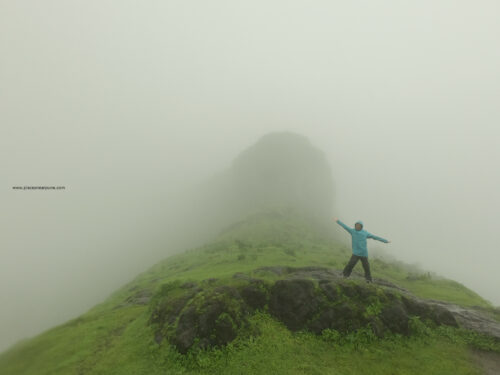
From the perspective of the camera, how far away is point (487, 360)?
9406mm

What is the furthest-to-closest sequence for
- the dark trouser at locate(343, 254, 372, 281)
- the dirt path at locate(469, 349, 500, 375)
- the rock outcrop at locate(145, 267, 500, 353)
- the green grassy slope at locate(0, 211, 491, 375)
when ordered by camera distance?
the dark trouser at locate(343, 254, 372, 281), the rock outcrop at locate(145, 267, 500, 353), the green grassy slope at locate(0, 211, 491, 375), the dirt path at locate(469, 349, 500, 375)

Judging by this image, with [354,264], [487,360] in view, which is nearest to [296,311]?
[354,264]

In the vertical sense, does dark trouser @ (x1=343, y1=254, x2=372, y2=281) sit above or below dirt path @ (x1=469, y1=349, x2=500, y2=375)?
above

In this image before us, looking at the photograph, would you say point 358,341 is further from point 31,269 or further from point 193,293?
point 31,269

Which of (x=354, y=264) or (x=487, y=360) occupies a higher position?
(x=354, y=264)

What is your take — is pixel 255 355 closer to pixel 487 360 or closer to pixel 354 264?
pixel 354 264

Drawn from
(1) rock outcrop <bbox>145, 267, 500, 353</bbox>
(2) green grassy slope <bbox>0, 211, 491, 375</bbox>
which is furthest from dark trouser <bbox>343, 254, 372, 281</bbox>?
(2) green grassy slope <bbox>0, 211, 491, 375</bbox>

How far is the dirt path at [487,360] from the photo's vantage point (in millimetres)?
8891

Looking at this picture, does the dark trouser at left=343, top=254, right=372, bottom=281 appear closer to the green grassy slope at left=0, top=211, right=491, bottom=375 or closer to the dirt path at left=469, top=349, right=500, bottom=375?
the green grassy slope at left=0, top=211, right=491, bottom=375

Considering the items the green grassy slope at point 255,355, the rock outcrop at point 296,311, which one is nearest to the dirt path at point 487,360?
the green grassy slope at point 255,355

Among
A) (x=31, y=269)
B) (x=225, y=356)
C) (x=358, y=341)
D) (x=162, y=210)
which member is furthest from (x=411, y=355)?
(x=162, y=210)

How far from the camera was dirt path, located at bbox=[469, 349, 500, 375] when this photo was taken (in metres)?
8.89

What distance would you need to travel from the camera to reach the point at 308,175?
3691 inches

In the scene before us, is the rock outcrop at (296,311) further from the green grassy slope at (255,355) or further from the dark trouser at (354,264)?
the dark trouser at (354,264)
